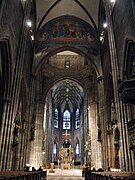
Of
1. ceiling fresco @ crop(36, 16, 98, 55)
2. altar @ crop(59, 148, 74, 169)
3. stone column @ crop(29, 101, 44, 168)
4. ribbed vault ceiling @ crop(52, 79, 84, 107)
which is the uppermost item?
ceiling fresco @ crop(36, 16, 98, 55)

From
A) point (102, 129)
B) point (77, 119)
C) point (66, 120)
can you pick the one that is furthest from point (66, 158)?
point (66, 120)

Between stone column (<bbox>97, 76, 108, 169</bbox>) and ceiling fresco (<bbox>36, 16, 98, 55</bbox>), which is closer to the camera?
stone column (<bbox>97, 76, 108, 169</bbox>)

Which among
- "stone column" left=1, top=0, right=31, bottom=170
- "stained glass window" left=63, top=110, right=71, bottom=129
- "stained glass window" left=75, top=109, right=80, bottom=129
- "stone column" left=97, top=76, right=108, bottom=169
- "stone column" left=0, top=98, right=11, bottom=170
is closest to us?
"stone column" left=0, top=98, right=11, bottom=170

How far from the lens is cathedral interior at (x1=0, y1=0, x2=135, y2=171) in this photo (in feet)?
36.3

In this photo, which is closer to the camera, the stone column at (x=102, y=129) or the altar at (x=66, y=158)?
the stone column at (x=102, y=129)

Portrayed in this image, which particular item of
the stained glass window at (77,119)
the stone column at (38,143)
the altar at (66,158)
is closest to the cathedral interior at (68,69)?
the stone column at (38,143)

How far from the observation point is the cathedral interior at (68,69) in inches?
436

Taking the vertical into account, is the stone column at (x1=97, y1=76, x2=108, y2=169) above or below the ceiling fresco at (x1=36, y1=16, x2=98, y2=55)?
below

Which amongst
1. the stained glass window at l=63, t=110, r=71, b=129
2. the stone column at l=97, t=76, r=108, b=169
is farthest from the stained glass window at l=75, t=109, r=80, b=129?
the stone column at l=97, t=76, r=108, b=169

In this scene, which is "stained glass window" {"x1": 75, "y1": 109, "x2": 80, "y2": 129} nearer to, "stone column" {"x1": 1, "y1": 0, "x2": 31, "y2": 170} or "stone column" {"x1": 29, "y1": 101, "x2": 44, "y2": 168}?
"stone column" {"x1": 29, "y1": 101, "x2": 44, "y2": 168}

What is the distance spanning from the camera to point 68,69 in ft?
85.3

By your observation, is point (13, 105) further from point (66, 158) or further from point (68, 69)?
point (66, 158)

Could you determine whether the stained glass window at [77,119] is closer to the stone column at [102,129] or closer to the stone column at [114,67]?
the stone column at [102,129]

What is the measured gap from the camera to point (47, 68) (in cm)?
2584
